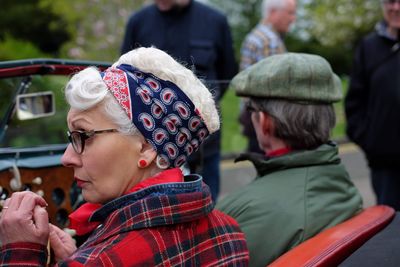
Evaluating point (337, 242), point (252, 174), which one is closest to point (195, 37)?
point (337, 242)

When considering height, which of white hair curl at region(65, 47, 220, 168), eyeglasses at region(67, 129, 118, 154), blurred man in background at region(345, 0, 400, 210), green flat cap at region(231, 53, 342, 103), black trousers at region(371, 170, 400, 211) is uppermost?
white hair curl at region(65, 47, 220, 168)

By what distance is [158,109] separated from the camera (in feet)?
6.37

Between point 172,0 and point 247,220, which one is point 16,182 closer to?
point 247,220

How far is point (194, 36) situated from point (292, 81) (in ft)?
7.91

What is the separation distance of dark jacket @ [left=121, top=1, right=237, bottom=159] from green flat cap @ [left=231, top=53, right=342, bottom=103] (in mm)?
2071

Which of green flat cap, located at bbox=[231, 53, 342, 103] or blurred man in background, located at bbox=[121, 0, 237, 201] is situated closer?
green flat cap, located at bbox=[231, 53, 342, 103]

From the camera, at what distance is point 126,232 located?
1835 mm

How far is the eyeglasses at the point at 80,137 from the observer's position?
196 cm

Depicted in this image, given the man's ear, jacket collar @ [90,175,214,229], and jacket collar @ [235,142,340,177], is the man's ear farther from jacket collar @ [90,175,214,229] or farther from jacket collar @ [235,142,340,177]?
jacket collar @ [90,175,214,229]

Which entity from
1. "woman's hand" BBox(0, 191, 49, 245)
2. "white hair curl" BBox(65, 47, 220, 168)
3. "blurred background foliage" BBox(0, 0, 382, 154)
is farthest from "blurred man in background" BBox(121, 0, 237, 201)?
"blurred background foliage" BBox(0, 0, 382, 154)

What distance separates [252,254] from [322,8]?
16663 mm

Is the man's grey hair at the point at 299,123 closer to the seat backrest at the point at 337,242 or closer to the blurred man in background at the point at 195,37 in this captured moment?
the seat backrest at the point at 337,242

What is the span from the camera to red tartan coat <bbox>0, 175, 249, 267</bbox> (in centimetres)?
179

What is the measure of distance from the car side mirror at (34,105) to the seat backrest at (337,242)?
120cm
